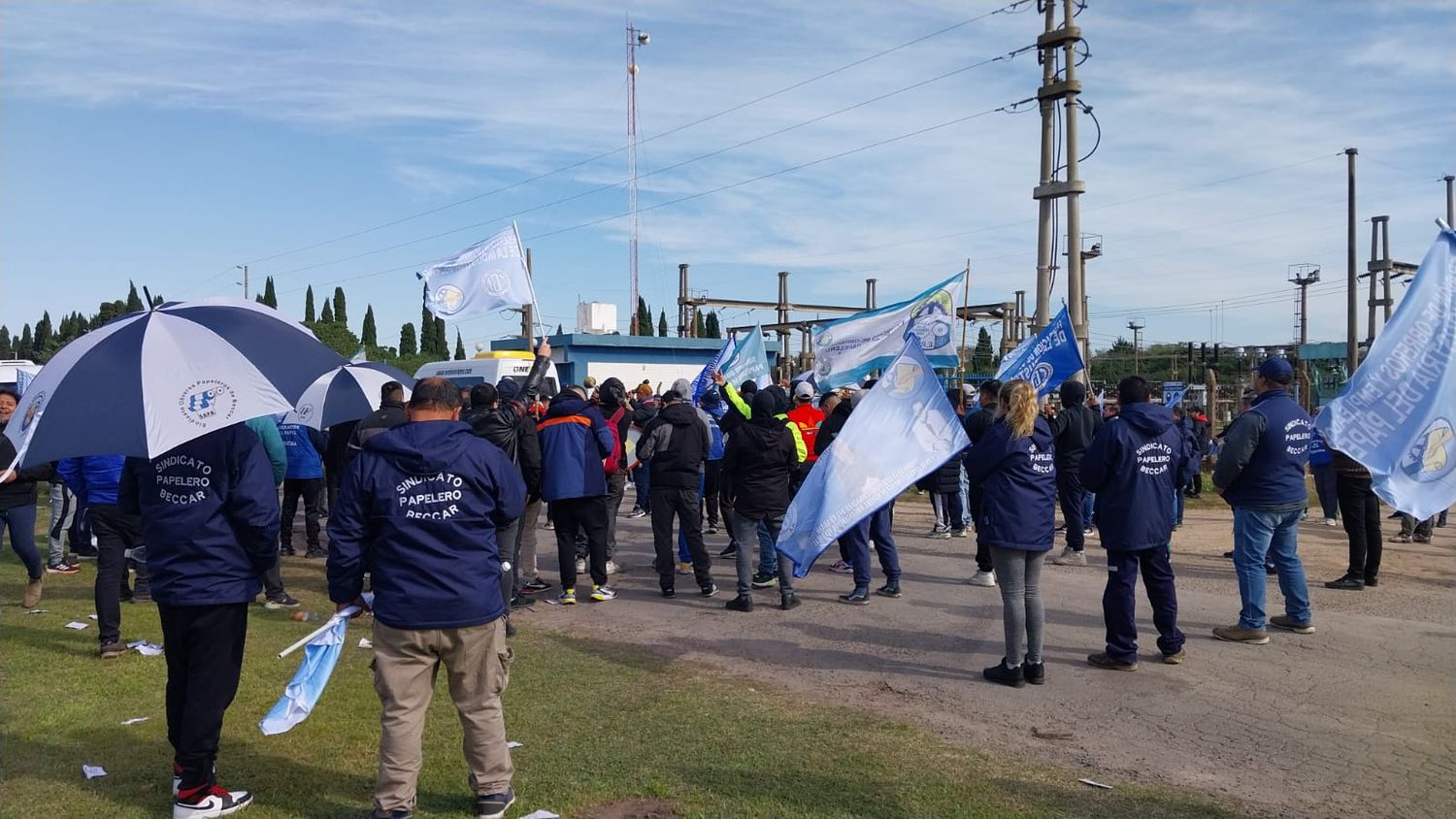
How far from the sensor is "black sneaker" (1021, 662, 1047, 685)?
261 inches

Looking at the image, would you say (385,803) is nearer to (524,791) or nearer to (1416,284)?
(524,791)

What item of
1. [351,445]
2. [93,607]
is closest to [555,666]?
[351,445]

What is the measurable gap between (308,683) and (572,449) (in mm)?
4662

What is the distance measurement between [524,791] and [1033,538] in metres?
3.62

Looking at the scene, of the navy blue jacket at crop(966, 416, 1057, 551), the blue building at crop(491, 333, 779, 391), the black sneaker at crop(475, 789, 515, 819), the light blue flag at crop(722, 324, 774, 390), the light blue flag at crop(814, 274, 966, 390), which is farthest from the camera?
the blue building at crop(491, 333, 779, 391)

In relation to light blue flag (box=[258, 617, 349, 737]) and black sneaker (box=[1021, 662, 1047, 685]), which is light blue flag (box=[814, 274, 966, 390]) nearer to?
black sneaker (box=[1021, 662, 1047, 685])

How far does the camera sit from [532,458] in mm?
8438

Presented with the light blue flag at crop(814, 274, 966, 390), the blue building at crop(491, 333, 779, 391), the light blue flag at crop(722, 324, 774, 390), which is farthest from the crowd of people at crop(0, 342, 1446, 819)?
the blue building at crop(491, 333, 779, 391)

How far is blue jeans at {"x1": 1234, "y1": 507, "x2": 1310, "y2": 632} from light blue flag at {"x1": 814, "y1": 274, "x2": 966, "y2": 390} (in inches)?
243

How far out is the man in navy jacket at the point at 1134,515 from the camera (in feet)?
22.6

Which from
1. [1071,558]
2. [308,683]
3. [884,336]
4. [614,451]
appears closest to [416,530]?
[308,683]

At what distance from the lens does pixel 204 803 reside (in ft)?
14.7

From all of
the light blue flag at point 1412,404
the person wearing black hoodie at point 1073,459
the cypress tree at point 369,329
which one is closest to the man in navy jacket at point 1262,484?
the light blue flag at point 1412,404

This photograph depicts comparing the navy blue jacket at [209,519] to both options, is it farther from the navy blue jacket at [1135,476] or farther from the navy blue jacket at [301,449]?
the navy blue jacket at [301,449]
